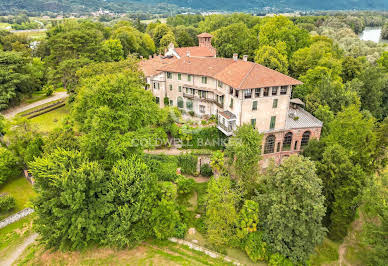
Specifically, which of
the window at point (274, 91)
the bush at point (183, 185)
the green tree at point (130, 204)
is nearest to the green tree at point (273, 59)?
the window at point (274, 91)

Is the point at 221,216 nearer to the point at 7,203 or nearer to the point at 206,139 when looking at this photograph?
the point at 206,139

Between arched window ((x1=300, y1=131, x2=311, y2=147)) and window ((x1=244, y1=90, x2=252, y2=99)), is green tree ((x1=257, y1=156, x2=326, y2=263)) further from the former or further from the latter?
arched window ((x1=300, y1=131, x2=311, y2=147))

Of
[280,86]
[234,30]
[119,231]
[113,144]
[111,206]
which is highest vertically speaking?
[234,30]

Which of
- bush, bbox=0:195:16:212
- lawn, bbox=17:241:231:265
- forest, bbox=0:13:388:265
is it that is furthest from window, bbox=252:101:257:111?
bush, bbox=0:195:16:212

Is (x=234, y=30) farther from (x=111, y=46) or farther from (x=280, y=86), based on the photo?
(x=280, y=86)

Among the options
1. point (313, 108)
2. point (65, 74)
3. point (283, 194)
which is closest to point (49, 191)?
point (283, 194)
